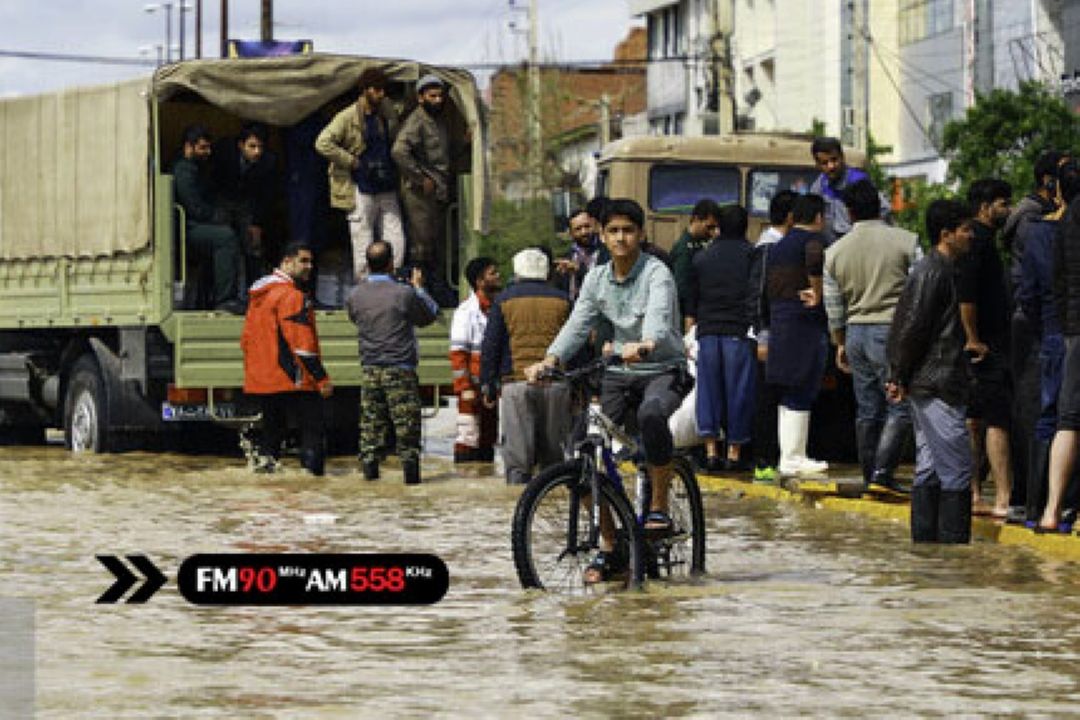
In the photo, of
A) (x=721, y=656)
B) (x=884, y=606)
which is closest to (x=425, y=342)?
(x=884, y=606)

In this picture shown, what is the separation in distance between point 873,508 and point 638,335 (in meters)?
4.59

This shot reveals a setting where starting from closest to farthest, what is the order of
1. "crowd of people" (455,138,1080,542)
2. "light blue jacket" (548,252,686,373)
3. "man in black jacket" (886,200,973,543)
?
"light blue jacket" (548,252,686,373), "crowd of people" (455,138,1080,542), "man in black jacket" (886,200,973,543)

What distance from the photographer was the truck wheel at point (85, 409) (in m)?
24.3

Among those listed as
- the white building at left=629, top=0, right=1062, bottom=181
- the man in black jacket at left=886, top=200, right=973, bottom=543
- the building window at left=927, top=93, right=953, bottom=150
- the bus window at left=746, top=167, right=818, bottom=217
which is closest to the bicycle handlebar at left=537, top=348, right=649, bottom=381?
the man in black jacket at left=886, top=200, right=973, bottom=543

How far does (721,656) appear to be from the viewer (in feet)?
33.7

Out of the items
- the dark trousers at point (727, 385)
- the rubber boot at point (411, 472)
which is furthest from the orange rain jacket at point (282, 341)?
the dark trousers at point (727, 385)

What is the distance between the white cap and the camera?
1881 cm

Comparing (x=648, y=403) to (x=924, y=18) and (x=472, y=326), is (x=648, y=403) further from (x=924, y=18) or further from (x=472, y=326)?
(x=924, y=18)

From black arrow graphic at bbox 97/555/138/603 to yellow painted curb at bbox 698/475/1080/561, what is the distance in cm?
465

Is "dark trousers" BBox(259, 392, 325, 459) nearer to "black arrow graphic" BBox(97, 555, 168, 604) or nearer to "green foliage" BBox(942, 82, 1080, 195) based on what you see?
"black arrow graphic" BBox(97, 555, 168, 604)

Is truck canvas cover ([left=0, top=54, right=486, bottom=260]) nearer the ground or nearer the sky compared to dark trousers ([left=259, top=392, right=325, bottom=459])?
nearer the sky

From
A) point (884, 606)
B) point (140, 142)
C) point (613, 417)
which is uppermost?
point (140, 142)

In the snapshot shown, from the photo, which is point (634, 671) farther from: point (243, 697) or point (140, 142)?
point (140, 142)

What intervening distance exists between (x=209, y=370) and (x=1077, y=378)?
33.6 feet
